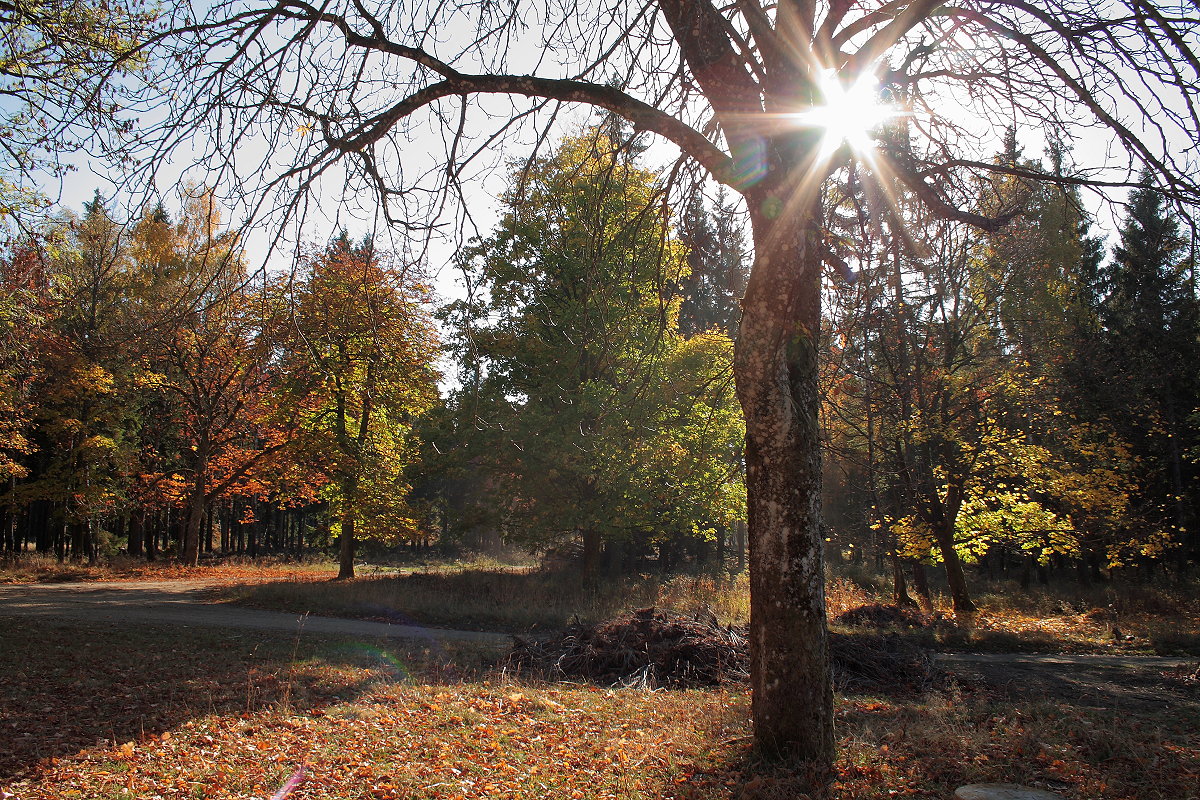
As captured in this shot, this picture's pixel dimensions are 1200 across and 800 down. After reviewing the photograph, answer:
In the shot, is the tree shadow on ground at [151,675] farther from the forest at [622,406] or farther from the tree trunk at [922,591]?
the tree trunk at [922,591]

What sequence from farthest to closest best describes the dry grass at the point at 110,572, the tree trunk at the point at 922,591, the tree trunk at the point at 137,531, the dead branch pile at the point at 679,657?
the tree trunk at the point at 137,531 → the dry grass at the point at 110,572 → the tree trunk at the point at 922,591 → the dead branch pile at the point at 679,657

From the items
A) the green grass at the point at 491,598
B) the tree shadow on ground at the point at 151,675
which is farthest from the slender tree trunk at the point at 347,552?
the tree shadow on ground at the point at 151,675

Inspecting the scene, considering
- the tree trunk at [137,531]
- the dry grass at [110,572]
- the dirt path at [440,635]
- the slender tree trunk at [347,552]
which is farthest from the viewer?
the tree trunk at [137,531]

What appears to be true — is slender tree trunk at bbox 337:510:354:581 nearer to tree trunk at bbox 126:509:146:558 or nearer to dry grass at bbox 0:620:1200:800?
tree trunk at bbox 126:509:146:558

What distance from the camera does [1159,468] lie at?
20.5 metres

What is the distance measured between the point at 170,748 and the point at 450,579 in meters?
15.7

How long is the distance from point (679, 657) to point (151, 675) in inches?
276

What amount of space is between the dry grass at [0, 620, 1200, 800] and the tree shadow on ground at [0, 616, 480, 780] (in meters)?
0.04

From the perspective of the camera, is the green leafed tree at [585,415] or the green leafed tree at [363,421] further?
the green leafed tree at [363,421]

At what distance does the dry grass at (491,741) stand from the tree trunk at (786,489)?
37 centimetres

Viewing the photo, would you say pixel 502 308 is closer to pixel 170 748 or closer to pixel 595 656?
pixel 595 656

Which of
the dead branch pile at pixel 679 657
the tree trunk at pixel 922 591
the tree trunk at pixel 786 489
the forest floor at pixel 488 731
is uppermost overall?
the tree trunk at pixel 786 489

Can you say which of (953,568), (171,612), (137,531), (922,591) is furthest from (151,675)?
(137,531)

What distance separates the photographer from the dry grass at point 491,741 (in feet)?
14.5
